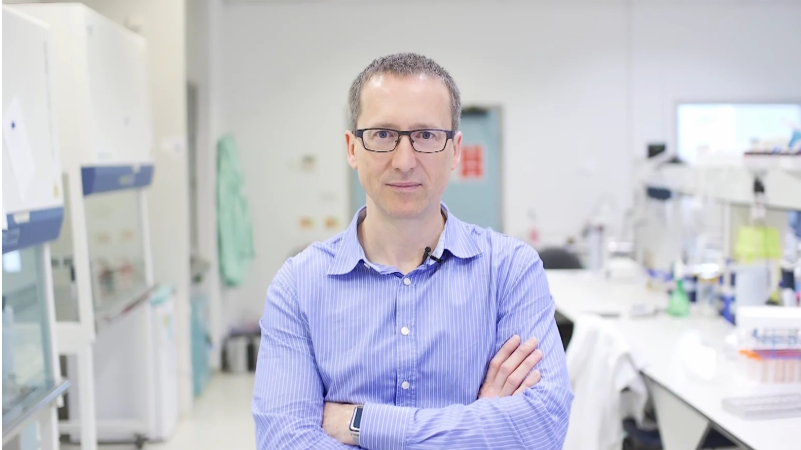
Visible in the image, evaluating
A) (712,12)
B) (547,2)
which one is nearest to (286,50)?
(547,2)

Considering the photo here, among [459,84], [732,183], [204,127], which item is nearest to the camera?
[732,183]

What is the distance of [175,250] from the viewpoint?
4.32 m

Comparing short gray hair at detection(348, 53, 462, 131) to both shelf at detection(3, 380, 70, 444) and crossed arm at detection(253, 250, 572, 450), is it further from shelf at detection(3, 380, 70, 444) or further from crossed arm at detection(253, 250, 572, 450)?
shelf at detection(3, 380, 70, 444)

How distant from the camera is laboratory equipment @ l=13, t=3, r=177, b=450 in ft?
10.2

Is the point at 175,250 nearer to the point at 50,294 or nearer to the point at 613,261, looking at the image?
the point at 50,294

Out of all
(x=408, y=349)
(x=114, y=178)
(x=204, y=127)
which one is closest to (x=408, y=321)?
(x=408, y=349)

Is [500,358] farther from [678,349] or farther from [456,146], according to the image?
[678,349]

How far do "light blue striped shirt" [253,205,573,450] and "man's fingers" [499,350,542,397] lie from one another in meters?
0.03

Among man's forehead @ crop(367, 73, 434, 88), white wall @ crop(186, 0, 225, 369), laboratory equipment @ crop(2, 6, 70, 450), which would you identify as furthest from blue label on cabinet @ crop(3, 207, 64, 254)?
white wall @ crop(186, 0, 225, 369)

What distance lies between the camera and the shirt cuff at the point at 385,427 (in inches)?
52.9

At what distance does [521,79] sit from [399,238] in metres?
4.71

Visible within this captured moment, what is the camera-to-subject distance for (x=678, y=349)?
2.96m

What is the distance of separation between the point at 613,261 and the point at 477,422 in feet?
11.6

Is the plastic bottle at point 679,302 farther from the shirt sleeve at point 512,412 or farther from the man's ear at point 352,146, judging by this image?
the man's ear at point 352,146
